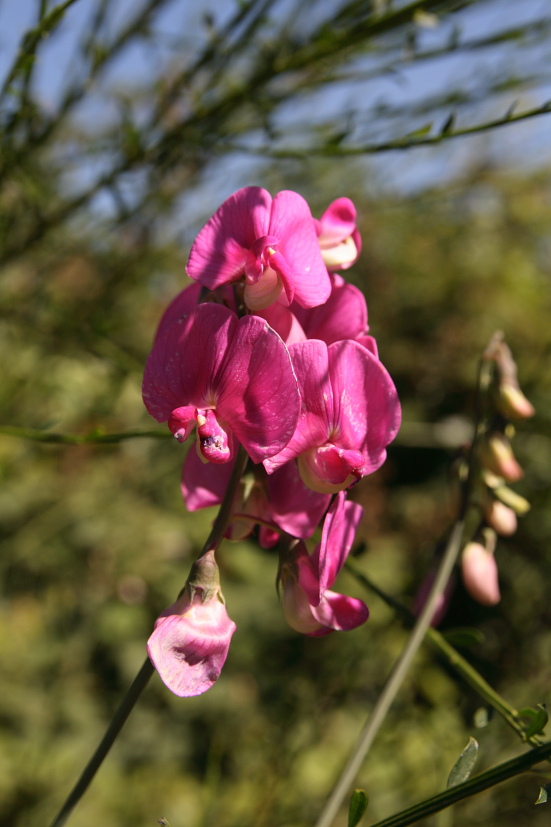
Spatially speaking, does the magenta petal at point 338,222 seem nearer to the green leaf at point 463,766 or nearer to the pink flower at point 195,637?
the pink flower at point 195,637

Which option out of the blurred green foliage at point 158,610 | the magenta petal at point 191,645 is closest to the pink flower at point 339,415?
the magenta petal at point 191,645

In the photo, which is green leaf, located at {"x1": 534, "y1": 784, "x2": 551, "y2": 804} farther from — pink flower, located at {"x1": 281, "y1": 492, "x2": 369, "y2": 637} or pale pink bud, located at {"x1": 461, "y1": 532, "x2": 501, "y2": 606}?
pale pink bud, located at {"x1": 461, "y1": 532, "x2": 501, "y2": 606}

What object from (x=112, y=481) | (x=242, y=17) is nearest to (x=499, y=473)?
(x=242, y=17)

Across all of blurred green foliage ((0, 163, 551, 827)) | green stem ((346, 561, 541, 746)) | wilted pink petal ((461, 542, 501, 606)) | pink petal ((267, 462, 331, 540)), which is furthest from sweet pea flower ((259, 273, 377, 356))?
blurred green foliage ((0, 163, 551, 827))

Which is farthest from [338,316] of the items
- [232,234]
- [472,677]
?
[472,677]

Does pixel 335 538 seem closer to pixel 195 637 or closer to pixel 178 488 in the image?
pixel 195 637

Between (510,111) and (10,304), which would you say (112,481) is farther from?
(510,111)
